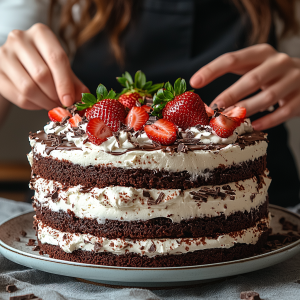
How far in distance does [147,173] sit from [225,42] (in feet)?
6.32

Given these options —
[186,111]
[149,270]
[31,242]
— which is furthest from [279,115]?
[31,242]

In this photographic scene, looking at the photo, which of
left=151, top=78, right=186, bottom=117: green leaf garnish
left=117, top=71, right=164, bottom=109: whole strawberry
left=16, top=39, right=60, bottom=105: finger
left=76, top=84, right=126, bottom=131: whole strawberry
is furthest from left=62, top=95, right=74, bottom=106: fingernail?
left=151, top=78, right=186, bottom=117: green leaf garnish

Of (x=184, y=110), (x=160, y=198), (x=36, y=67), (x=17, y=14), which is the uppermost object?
(x=17, y=14)

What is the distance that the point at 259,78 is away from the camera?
7.38 ft

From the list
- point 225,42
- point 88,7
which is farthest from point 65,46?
point 225,42

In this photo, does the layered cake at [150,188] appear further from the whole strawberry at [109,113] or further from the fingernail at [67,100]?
the fingernail at [67,100]

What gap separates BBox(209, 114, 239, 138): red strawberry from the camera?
1.55 metres

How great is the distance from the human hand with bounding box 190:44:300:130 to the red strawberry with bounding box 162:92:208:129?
1.26 ft

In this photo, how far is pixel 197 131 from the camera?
5.27 feet

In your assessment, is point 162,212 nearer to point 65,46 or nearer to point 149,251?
point 149,251

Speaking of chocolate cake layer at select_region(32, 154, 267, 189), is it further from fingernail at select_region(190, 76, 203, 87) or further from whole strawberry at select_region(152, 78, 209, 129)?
fingernail at select_region(190, 76, 203, 87)

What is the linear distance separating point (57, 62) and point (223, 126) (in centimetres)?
103

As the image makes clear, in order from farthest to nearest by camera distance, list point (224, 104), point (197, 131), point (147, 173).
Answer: point (224, 104)
point (197, 131)
point (147, 173)

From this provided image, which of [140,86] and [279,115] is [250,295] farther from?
[279,115]
